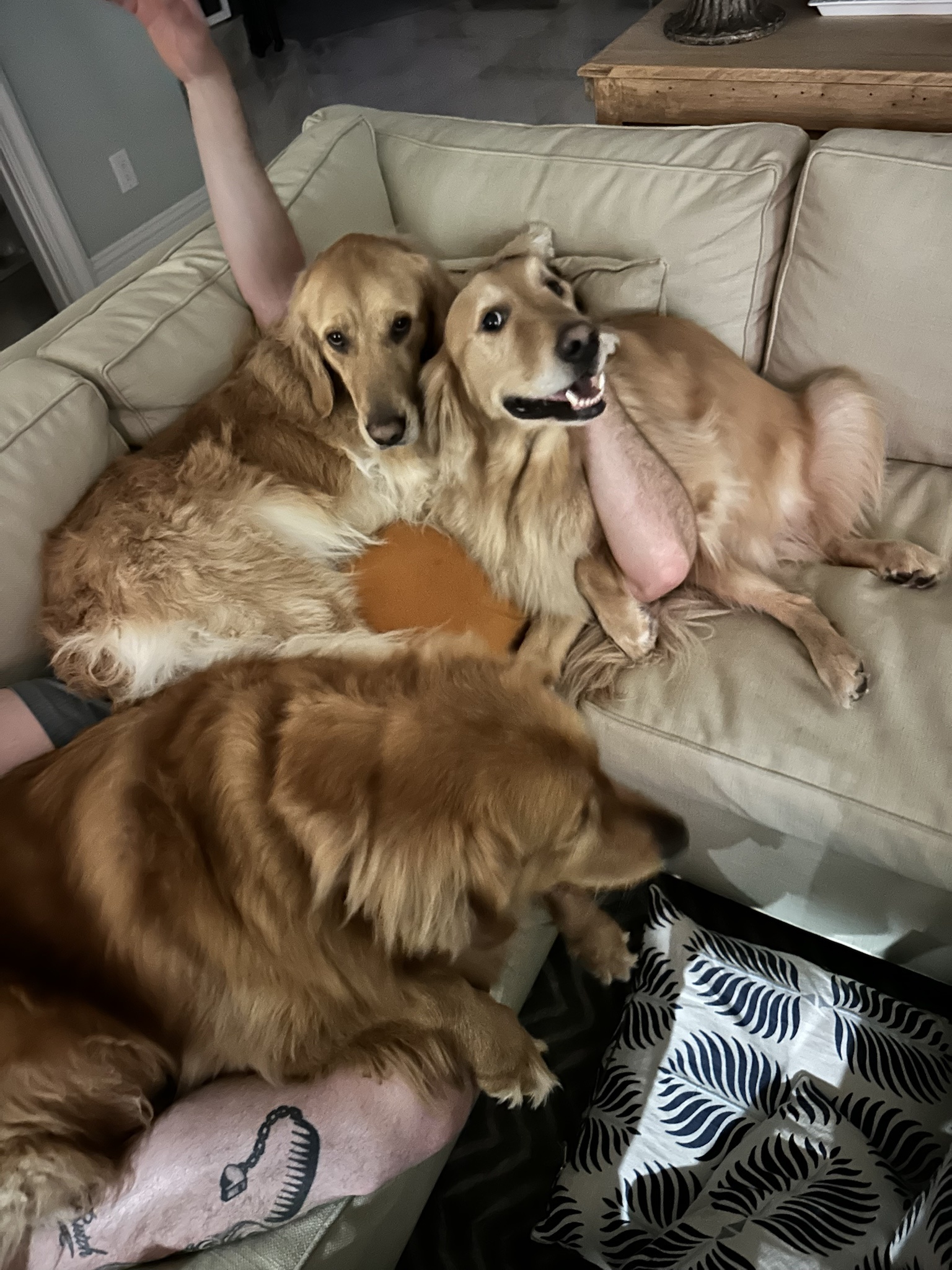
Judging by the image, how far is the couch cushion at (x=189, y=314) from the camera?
1.64 m

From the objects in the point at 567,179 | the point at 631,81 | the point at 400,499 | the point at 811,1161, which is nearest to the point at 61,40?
the point at 631,81

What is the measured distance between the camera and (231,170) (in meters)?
1.73

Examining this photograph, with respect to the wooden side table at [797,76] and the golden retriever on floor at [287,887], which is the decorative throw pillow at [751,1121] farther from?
the wooden side table at [797,76]

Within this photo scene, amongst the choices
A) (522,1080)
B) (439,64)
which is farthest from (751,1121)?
(439,64)

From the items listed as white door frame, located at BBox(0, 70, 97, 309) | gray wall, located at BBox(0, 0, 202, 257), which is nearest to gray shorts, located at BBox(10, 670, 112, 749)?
white door frame, located at BBox(0, 70, 97, 309)

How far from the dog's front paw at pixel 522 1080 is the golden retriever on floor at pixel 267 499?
724mm

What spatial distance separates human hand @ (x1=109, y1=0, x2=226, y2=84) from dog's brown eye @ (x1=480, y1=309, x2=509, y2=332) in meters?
0.83

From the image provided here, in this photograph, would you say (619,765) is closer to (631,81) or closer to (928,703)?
(928,703)

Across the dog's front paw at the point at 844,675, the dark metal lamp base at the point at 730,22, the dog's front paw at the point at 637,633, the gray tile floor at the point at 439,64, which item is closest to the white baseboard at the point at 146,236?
the gray tile floor at the point at 439,64

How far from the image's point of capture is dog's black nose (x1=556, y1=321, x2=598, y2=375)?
1396 mm

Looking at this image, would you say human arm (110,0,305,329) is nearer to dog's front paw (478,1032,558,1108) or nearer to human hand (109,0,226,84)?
human hand (109,0,226,84)

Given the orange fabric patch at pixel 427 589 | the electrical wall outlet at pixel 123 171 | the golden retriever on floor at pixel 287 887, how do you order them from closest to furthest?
1. the golden retriever on floor at pixel 287 887
2. the orange fabric patch at pixel 427 589
3. the electrical wall outlet at pixel 123 171

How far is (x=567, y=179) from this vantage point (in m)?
1.81

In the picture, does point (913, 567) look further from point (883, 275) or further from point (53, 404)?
point (53, 404)
